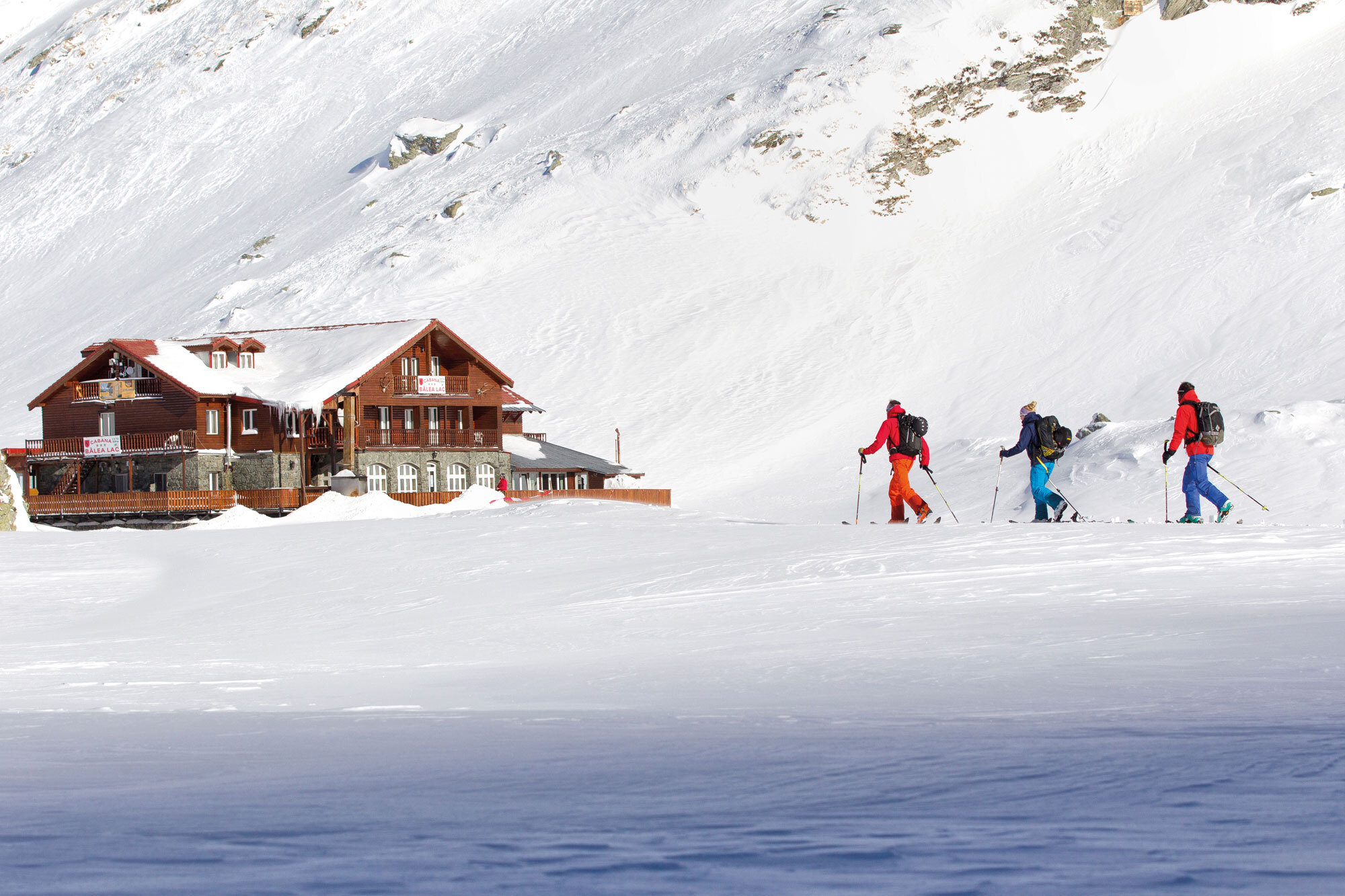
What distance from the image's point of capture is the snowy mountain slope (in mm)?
60406

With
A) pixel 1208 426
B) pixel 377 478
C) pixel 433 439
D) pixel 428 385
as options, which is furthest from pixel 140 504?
pixel 1208 426

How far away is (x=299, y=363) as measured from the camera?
49406 mm

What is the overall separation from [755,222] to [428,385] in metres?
38.4

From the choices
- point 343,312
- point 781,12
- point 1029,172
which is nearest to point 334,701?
point 343,312

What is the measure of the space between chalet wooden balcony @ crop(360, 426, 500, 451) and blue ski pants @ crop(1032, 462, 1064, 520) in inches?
1292

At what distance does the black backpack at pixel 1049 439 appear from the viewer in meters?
17.8

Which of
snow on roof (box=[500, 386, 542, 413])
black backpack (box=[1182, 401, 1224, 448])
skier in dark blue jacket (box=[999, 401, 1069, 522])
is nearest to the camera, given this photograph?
black backpack (box=[1182, 401, 1224, 448])

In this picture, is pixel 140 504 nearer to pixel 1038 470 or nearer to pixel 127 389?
pixel 127 389

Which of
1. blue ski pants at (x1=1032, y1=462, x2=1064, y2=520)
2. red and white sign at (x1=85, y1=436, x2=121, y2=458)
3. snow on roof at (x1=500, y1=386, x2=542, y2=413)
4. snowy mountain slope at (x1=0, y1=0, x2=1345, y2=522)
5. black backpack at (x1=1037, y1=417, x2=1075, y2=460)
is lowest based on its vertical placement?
blue ski pants at (x1=1032, y1=462, x2=1064, y2=520)

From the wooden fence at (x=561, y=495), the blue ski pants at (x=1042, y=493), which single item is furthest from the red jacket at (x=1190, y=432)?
the wooden fence at (x=561, y=495)

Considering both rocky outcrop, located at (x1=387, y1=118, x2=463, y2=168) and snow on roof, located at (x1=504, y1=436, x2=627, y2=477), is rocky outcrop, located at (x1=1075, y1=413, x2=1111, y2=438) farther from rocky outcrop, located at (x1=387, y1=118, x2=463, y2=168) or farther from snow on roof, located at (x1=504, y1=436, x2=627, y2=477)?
rocky outcrop, located at (x1=387, y1=118, x2=463, y2=168)

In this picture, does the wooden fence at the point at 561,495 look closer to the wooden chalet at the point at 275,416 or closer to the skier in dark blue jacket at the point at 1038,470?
the wooden chalet at the point at 275,416

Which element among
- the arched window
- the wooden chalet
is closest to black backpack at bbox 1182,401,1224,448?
the wooden chalet

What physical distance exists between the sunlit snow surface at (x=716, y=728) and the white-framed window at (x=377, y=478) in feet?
108
